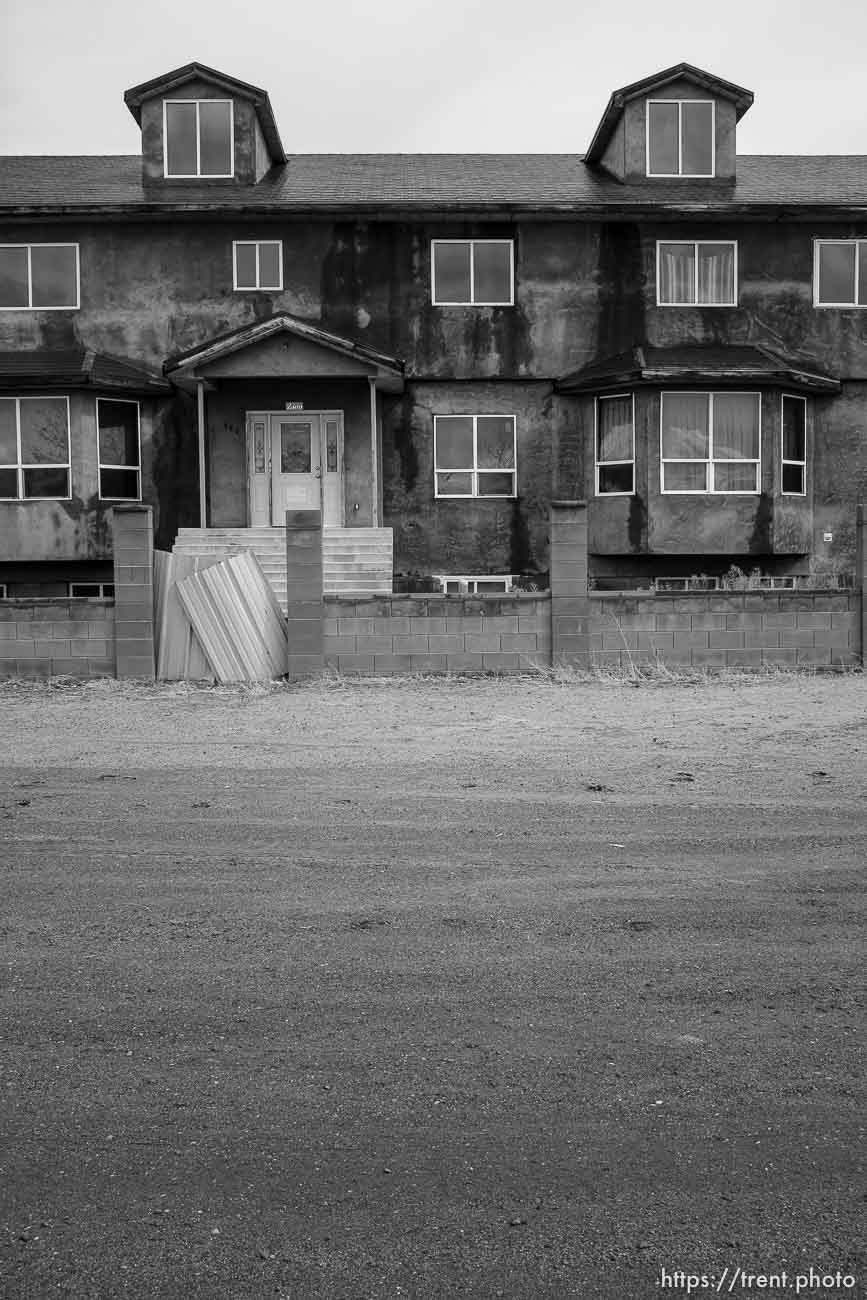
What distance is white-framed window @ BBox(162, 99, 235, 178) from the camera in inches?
1008

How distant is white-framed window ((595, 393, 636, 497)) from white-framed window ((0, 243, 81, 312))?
34.4ft

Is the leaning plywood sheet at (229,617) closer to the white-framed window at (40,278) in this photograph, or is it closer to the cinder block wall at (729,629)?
the cinder block wall at (729,629)

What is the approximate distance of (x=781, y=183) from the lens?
2633 cm

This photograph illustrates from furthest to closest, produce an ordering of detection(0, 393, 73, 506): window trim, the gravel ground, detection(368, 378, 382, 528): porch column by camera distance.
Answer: detection(0, 393, 73, 506): window trim → detection(368, 378, 382, 528): porch column → the gravel ground

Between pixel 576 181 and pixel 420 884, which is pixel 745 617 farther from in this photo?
pixel 576 181

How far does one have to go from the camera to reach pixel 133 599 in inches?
626

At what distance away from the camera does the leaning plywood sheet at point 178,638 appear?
627 inches

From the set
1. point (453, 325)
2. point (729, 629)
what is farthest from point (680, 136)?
point (729, 629)

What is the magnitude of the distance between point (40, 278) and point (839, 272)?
15.6m

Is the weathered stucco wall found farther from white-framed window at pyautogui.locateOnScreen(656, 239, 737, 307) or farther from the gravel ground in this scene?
the gravel ground

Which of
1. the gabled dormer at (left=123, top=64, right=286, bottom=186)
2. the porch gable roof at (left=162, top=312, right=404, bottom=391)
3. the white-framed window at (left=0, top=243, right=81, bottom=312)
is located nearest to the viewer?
the porch gable roof at (left=162, top=312, right=404, bottom=391)

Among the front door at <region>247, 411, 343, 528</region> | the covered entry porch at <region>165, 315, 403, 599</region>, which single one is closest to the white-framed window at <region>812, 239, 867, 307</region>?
→ the covered entry porch at <region>165, 315, 403, 599</region>

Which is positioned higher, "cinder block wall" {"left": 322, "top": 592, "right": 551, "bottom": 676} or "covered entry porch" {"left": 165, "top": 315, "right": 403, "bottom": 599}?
"covered entry porch" {"left": 165, "top": 315, "right": 403, "bottom": 599}

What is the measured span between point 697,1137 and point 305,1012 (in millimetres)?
1547
